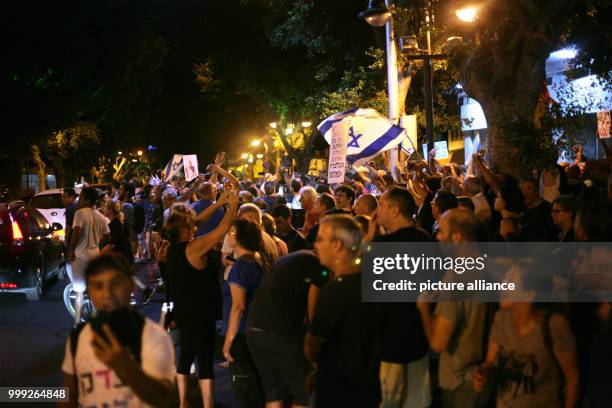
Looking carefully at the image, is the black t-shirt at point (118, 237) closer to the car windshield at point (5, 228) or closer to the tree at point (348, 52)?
the car windshield at point (5, 228)

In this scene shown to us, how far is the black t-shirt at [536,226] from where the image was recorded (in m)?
6.04

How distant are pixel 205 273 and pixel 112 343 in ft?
10.7

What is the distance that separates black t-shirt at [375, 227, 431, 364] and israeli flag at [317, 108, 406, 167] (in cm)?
811

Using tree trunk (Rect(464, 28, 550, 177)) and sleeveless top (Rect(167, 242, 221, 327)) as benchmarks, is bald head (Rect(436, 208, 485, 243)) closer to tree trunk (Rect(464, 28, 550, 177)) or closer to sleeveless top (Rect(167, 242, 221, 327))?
sleeveless top (Rect(167, 242, 221, 327))

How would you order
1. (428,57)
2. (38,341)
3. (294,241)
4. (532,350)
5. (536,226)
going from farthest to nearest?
1. (428,57)
2. (38,341)
3. (294,241)
4. (536,226)
5. (532,350)

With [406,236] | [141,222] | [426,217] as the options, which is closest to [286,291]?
[406,236]

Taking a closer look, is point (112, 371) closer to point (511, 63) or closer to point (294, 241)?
point (294, 241)

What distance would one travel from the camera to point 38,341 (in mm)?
9406

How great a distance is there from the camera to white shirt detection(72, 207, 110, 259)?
9.82 m

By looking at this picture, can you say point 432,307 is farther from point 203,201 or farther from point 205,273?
point 203,201

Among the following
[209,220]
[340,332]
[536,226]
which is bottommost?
[340,332]

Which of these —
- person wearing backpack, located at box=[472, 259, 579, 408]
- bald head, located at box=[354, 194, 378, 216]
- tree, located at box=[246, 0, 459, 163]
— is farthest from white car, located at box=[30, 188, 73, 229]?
person wearing backpack, located at box=[472, 259, 579, 408]

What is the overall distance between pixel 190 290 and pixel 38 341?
13.5 feet

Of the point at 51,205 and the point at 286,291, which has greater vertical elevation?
the point at 51,205
